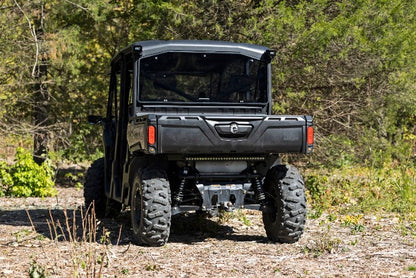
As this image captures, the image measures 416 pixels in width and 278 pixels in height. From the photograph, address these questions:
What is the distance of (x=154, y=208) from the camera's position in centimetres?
692

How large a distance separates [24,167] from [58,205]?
6.24ft

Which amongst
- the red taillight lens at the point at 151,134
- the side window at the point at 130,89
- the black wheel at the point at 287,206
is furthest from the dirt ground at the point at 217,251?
the side window at the point at 130,89

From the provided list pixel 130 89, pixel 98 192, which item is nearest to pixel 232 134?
pixel 130 89

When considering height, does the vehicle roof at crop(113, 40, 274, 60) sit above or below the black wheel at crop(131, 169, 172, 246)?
above

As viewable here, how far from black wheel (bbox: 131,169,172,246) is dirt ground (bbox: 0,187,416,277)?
153 millimetres

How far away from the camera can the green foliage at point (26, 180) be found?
1302 centimetres

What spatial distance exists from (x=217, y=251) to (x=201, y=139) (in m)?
1.18

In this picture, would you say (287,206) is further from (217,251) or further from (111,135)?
(111,135)

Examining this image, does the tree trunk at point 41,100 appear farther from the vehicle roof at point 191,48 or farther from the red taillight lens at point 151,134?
the red taillight lens at point 151,134

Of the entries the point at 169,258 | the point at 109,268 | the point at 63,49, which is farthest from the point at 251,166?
the point at 63,49

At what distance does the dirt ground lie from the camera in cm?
581

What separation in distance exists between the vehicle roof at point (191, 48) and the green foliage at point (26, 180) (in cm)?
580

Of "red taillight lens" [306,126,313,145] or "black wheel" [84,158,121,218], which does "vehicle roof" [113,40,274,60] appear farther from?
"black wheel" [84,158,121,218]

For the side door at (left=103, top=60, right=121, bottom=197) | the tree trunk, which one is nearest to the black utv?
the side door at (left=103, top=60, right=121, bottom=197)
